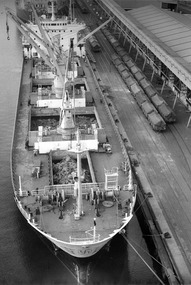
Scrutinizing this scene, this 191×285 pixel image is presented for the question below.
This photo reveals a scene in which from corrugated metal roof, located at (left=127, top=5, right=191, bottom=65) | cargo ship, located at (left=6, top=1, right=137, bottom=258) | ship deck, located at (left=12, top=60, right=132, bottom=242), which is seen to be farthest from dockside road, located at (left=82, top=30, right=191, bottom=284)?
corrugated metal roof, located at (left=127, top=5, right=191, bottom=65)

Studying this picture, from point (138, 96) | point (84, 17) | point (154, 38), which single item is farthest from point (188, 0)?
point (138, 96)

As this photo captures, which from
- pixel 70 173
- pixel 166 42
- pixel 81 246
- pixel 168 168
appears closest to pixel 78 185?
pixel 81 246

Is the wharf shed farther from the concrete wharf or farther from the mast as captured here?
the mast

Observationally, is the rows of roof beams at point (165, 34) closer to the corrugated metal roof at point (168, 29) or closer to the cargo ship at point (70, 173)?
the corrugated metal roof at point (168, 29)

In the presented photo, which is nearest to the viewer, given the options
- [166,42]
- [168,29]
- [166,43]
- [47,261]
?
[47,261]

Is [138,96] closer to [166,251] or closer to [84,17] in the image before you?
[166,251]

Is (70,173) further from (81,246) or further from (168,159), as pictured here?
(168,159)

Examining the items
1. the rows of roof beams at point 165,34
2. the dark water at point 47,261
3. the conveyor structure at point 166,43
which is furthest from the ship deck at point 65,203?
the rows of roof beams at point 165,34
